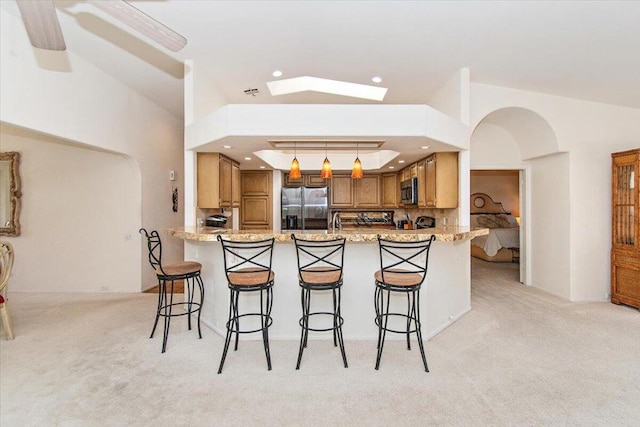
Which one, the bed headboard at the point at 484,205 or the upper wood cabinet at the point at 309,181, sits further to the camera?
the bed headboard at the point at 484,205

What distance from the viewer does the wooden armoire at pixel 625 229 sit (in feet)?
13.1

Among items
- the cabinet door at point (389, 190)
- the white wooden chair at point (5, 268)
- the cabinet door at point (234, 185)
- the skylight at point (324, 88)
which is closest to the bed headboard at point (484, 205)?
the cabinet door at point (389, 190)

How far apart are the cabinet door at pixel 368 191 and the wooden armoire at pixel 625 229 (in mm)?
3654

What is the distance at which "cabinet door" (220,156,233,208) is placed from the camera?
4371mm

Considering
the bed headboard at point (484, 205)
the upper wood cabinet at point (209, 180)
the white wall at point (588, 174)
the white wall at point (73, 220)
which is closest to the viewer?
the upper wood cabinet at point (209, 180)

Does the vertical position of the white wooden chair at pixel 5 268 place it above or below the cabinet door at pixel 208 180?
below

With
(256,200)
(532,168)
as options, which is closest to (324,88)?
(256,200)

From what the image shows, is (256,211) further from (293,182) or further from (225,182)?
(225,182)

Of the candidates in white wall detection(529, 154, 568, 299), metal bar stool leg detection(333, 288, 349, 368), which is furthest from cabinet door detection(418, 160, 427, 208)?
metal bar stool leg detection(333, 288, 349, 368)

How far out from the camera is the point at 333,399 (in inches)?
87.3

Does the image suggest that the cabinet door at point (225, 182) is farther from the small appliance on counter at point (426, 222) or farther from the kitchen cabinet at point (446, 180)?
the small appliance on counter at point (426, 222)

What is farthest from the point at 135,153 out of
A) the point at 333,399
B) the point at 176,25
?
the point at 333,399

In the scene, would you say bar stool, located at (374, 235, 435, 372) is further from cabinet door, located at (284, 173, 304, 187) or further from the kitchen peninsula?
cabinet door, located at (284, 173, 304, 187)

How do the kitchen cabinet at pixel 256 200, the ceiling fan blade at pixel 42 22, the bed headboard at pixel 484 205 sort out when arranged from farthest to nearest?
the bed headboard at pixel 484 205
the kitchen cabinet at pixel 256 200
the ceiling fan blade at pixel 42 22
